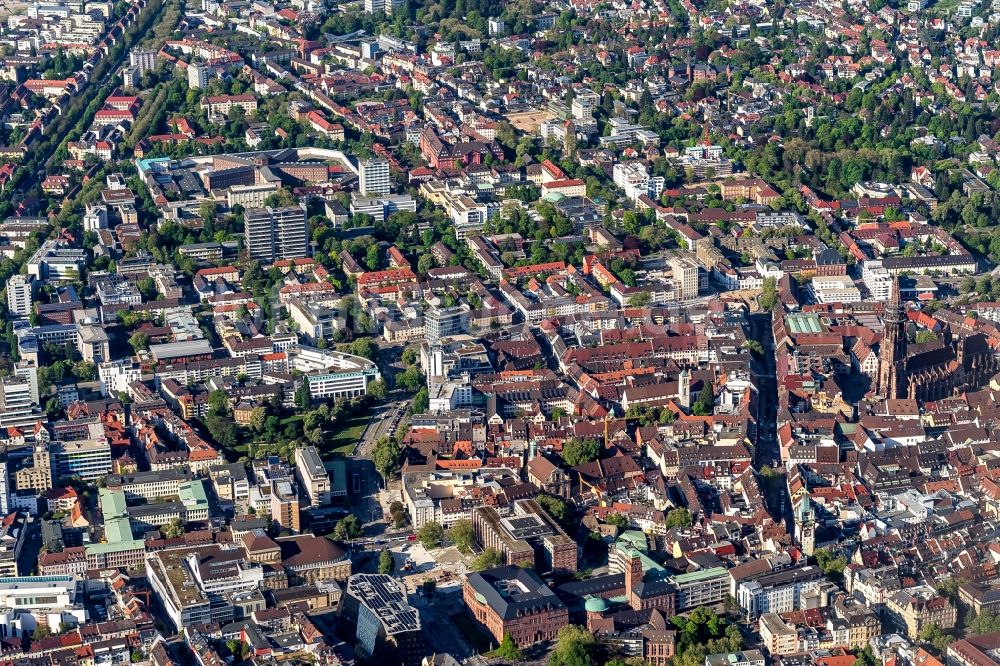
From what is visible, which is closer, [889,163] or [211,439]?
[211,439]

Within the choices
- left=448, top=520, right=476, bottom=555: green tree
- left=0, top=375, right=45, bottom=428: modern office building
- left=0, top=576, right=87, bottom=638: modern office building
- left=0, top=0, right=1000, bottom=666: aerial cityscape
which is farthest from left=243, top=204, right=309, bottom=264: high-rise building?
left=0, top=576, right=87, bottom=638: modern office building

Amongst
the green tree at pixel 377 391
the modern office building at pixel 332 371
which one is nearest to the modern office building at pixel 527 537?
the green tree at pixel 377 391

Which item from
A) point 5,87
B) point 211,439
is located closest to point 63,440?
point 211,439

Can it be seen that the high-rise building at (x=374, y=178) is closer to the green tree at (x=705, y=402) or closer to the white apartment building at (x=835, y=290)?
the white apartment building at (x=835, y=290)

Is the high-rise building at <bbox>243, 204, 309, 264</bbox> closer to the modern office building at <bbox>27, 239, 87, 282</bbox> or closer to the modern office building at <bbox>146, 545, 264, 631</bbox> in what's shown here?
the modern office building at <bbox>27, 239, 87, 282</bbox>

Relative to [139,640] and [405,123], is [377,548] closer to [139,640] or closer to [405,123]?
[139,640]
